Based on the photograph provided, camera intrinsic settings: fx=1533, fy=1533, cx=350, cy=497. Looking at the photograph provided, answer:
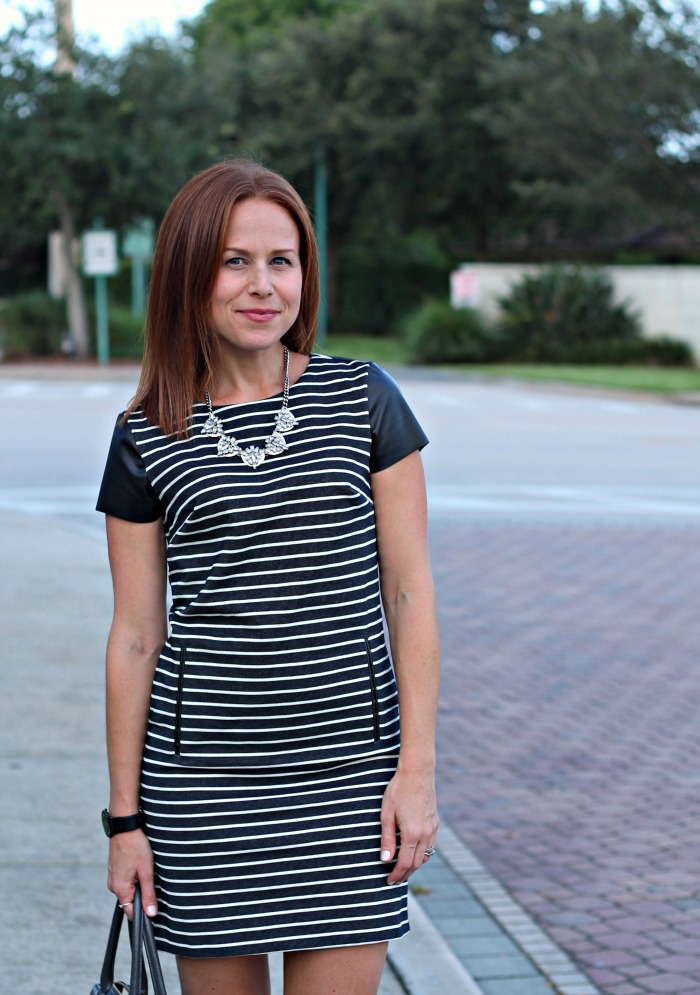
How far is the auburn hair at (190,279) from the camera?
229 centimetres

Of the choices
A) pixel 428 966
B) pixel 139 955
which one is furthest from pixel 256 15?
pixel 139 955

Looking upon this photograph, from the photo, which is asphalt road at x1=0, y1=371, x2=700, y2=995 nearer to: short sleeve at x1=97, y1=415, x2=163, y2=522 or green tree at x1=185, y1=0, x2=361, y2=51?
short sleeve at x1=97, y1=415, x2=163, y2=522

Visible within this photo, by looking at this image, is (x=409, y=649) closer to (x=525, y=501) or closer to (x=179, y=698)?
(x=179, y=698)

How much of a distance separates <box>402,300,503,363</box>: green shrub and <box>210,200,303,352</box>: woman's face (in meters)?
30.7

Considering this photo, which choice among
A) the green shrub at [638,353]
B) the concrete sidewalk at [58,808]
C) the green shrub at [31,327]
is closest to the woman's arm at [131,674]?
the concrete sidewalk at [58,808]

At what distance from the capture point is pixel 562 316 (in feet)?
109

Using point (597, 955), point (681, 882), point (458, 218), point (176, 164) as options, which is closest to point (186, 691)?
point (597, 955)

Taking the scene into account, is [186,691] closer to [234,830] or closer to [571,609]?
[234,830]

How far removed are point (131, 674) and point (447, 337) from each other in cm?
3100

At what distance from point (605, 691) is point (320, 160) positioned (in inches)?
1476

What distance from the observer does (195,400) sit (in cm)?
232

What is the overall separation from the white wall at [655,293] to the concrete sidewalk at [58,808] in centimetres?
2538

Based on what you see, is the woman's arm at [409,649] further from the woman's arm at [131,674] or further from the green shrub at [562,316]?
the green shrub at [562,316]

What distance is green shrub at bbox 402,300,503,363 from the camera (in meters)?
33.0
